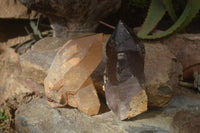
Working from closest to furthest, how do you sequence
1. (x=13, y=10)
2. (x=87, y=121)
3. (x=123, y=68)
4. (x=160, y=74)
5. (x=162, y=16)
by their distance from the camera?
(x=123, y=68), (x=87, y=121), (x=160, y=74), (x=162, y=16), (x=13, y=10)

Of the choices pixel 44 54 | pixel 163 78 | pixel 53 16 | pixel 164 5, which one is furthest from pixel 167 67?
pixel 53 16

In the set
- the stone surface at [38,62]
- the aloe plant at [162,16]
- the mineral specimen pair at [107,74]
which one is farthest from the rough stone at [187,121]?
the stone surface at [38,62]

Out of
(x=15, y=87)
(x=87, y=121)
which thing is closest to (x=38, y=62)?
Answer: (x=15, y=87)

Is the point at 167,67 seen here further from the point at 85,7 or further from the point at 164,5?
the point at 85,7

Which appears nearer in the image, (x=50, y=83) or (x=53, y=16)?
(x=50, y=83)

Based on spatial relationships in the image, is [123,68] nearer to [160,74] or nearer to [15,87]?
[160,74]

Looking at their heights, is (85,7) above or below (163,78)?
above

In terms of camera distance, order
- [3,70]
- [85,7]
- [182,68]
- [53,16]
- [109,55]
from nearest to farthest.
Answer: [109,55] < [182,68] < [85,7] < [53,16] < [3,70]
